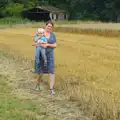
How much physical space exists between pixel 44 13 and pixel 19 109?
91.4 metres


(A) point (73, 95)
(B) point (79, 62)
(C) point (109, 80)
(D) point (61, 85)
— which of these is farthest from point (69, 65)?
(A) point (73, 95)

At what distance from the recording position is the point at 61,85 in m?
11.7

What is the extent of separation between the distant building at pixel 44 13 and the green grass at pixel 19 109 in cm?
8135

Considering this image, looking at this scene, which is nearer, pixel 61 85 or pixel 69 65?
pixel 61 85

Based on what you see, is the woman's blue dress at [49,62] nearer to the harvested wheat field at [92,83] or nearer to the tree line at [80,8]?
the harvested wheat field at [92,83]

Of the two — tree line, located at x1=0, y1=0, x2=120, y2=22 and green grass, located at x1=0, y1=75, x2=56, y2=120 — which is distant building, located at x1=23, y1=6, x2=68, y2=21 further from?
green grass, located at x1=0, y1=75, x2=56, y2=120

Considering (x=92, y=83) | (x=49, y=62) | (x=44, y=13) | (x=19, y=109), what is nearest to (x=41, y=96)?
(x=49, y=62)

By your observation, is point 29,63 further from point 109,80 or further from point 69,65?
point 109,80

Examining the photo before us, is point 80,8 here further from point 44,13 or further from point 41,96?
point 41,96

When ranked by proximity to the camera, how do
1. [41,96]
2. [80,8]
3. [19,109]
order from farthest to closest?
1. [80,8]
2. [41,96]
3. [19,109]

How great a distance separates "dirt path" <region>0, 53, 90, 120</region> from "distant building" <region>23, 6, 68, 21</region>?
76544 millimetres

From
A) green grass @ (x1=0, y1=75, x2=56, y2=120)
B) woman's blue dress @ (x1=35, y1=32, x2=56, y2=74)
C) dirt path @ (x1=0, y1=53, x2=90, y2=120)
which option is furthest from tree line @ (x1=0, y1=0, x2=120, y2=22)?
green grass @ (x1=0, y1=75, x2=56, y2=120)

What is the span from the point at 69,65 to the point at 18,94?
19.8 feet

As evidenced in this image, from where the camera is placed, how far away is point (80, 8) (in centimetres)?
10500
